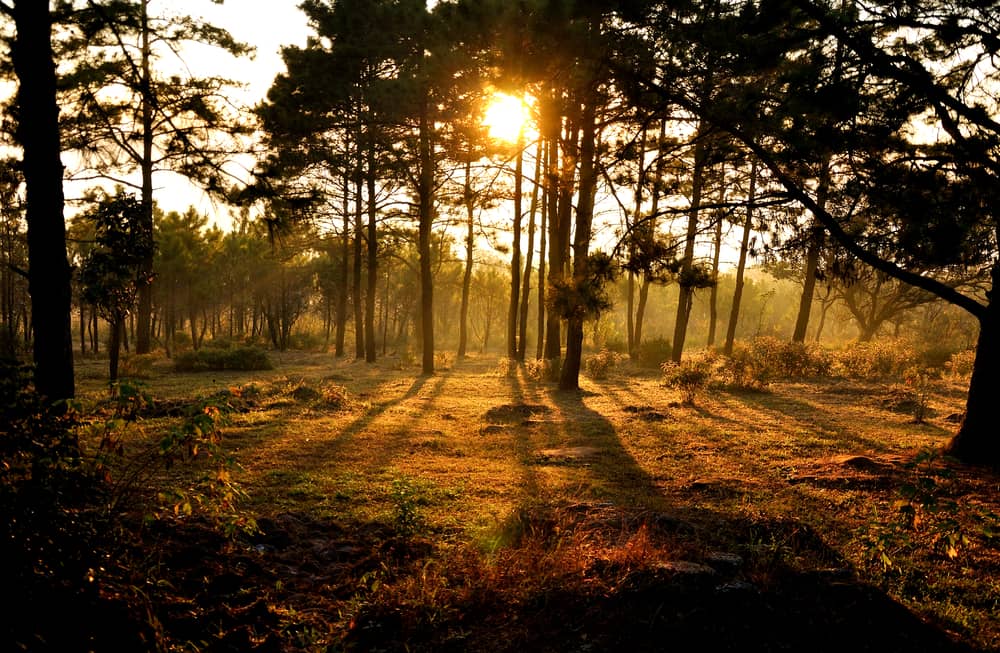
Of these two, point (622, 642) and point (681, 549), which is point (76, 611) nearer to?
point (622, 642)

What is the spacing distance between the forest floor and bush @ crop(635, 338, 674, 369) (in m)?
13.6

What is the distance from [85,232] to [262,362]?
1156 cm

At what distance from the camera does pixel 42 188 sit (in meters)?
5.40

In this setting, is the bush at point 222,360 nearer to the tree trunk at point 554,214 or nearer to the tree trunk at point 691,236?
the tree trunk at point 554,214

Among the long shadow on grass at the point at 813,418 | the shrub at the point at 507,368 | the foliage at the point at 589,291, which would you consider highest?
the foliage at the point at 589,291

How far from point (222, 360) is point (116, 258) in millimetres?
8980

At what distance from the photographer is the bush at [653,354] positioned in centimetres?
2303

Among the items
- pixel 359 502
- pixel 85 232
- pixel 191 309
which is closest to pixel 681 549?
pixel 359 502

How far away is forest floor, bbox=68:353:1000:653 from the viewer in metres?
3.06

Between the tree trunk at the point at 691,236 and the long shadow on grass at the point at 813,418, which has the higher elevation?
the tree trunk at the point at 691,236

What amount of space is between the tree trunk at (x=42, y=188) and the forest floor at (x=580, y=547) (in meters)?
1.66

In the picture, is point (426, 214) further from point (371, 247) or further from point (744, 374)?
point (744, 374)

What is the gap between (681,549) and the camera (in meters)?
3.91

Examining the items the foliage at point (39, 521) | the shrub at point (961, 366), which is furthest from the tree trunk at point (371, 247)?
the shrub at point (961, 366)
